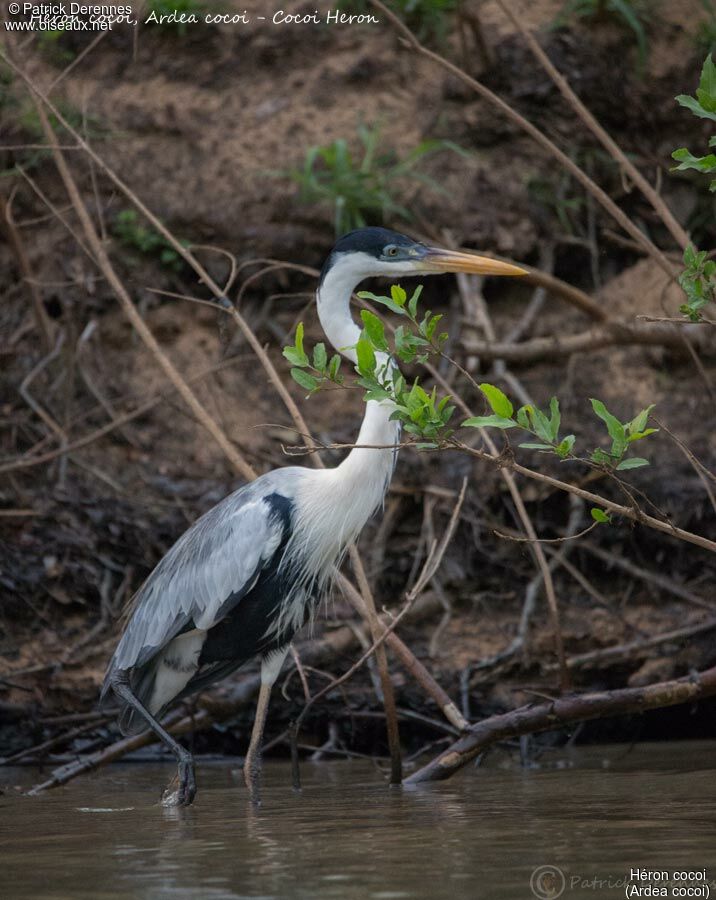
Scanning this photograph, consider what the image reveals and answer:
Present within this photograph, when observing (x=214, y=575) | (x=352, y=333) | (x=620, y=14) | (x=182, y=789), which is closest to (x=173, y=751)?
(x=182, y=789)

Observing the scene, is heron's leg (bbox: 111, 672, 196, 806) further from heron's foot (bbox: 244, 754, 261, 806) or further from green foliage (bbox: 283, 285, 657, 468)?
green foliage (bbox: 283, 285, 657, 468)

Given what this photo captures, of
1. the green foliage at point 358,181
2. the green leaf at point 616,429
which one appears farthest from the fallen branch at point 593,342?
the green leaf at point 616,429

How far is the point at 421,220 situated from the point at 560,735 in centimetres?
351

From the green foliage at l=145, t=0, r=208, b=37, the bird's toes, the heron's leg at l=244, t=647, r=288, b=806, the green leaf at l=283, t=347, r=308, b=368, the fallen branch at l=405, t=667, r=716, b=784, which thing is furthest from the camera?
the green foliage at l=145, t=0, r=208, b=37

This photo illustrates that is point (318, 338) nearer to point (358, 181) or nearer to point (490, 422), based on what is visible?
point (358, 181)

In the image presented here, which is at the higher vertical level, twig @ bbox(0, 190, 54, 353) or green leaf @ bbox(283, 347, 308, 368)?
green leaf @ bbox(283, 347, 308, 368)

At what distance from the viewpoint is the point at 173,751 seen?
4.91 meters

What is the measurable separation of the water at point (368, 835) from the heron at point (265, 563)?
1.63ft

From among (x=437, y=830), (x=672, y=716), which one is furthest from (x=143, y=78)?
(x=437, y=830)

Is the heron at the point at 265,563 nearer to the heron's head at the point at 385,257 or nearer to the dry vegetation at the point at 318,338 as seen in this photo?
the heron's head at the point at 385,257

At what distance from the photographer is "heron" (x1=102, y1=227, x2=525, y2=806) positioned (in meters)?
→ 5.23

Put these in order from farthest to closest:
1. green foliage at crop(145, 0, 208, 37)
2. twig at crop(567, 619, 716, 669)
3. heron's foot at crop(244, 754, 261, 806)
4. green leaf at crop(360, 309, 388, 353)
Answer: green foliage at crop(145, 0, 208, 37)
twig at crop(567, 619, 716, 669)
heron's foot at crop(244, 754, 261, 806)
green leaf at crop(360, 309, 388, 353)

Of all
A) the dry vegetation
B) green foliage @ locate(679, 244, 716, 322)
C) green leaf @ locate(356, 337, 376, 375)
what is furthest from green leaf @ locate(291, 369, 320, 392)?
the dry vegetation

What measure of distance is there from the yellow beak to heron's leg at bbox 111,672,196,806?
2.14 m
